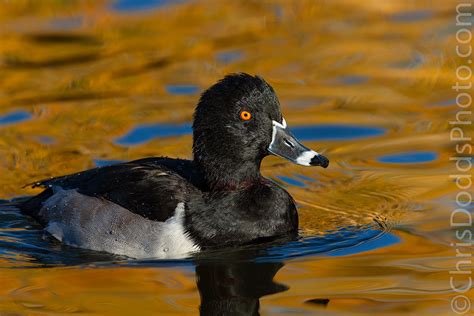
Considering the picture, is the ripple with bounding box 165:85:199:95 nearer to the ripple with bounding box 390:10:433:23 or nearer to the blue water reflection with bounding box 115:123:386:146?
the blue water reflection with bounding box 115:123:386:146

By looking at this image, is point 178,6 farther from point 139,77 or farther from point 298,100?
point 298,100

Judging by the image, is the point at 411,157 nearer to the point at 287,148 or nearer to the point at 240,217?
the point at 287,148

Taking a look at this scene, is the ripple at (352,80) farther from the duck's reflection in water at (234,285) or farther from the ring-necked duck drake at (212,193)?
the duck's reflection in water at (234,285)

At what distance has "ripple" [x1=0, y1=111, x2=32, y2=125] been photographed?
523 inches

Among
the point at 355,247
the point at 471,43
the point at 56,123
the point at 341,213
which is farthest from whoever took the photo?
the point at 471,43

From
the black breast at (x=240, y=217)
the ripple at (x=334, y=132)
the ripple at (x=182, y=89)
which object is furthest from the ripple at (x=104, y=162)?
the black breast at (x=240, y=217)

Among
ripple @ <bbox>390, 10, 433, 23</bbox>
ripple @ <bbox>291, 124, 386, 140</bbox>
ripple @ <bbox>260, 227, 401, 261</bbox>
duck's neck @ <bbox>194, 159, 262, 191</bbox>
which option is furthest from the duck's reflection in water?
ripple @ <bbox>390, 10, 433, 23</bbox>

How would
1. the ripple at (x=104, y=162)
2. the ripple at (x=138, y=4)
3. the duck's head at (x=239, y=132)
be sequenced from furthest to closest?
the ripple at (x=138, y=4) → the ripple at (x=104, y=162) → the duck's head at (x=239, y=132)

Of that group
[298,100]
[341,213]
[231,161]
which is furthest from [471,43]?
[231,161]

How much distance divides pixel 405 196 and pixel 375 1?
694cm

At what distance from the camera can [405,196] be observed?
1102cm

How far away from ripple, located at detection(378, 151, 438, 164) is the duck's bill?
7.50 ft

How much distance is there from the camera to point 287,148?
9914 mm

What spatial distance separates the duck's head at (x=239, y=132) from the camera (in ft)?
31.9
